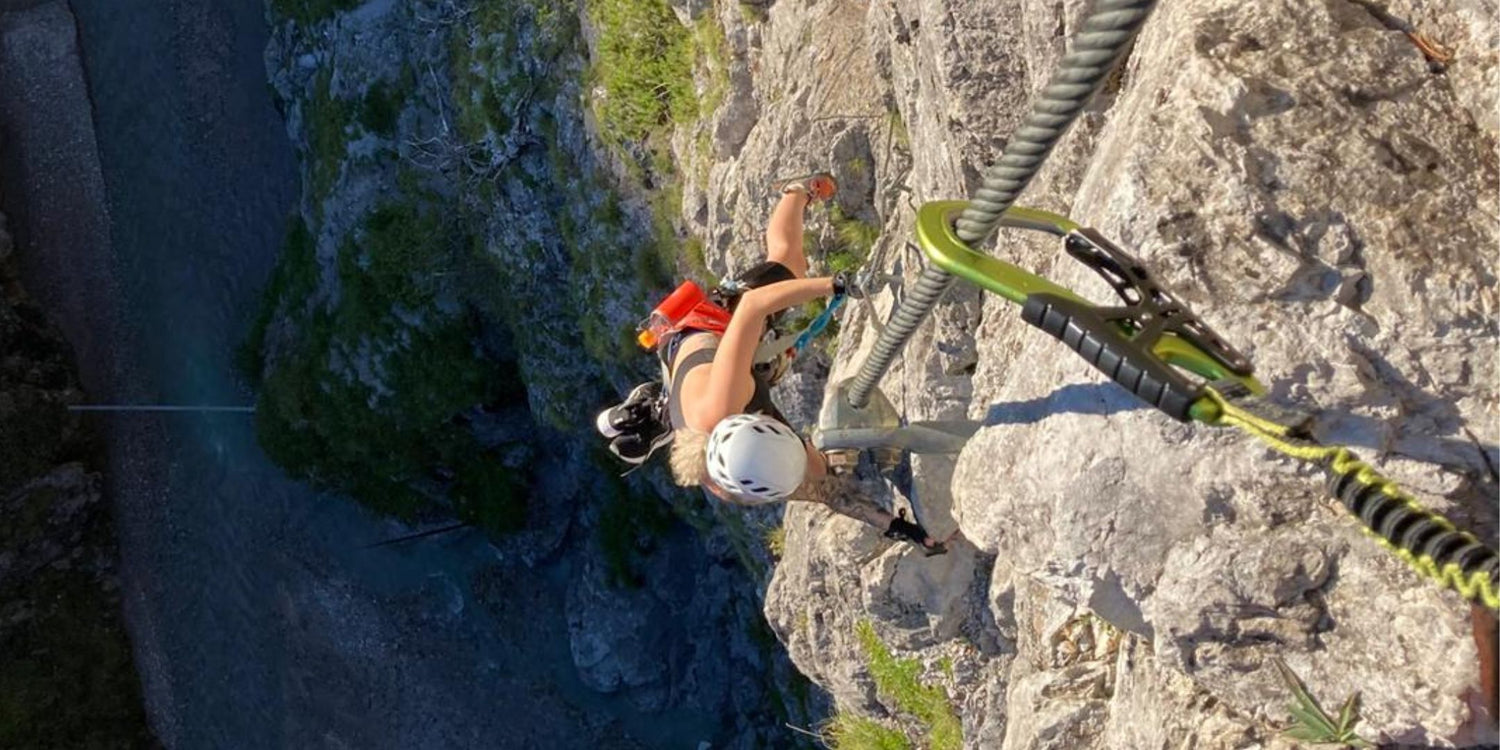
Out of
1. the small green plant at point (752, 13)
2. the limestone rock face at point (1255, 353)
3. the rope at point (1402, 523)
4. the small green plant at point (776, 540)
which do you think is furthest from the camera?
the small green plant at point (776, 540)

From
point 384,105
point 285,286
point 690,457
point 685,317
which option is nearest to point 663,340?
point 685,317

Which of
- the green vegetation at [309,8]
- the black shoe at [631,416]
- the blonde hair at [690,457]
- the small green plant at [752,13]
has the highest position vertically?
the small green plant at [752,13]

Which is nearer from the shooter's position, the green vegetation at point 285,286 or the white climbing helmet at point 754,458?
the white climbing helmet at point 754,458

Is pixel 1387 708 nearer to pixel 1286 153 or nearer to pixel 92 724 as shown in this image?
pixel 1286 153

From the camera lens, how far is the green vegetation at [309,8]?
11.7 meters

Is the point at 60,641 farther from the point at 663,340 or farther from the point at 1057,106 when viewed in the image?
the point at 1057,106

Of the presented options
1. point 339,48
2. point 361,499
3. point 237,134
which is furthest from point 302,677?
point 339,48

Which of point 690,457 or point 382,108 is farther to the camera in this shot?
point 382,108

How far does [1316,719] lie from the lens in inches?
148

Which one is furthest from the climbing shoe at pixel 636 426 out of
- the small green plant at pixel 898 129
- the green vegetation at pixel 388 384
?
the green vegetation at pixel 388 384

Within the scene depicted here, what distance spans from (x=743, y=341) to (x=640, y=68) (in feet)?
14.9

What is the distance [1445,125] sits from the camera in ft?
11.2

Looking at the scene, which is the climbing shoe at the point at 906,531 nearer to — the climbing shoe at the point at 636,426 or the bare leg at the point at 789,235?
the climbing shoe at the point at 636,426

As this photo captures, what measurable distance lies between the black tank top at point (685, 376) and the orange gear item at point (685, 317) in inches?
2.7
